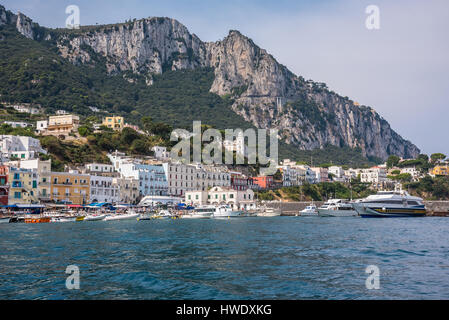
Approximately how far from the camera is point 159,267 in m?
22.7

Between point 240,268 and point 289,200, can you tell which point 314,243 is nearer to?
point 240,268

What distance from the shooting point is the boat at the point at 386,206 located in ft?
283

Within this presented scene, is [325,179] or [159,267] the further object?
[325,179]

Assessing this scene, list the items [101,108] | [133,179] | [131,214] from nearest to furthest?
[131,214]
[133,179]
[101,108]

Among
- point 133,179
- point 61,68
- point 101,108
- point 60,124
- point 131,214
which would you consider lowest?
point 131,214

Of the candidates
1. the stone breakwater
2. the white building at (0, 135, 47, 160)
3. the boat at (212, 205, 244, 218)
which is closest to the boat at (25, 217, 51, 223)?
the white building at (0, 135, 47, 160)

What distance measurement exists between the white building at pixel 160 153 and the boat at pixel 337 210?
51.1 meters

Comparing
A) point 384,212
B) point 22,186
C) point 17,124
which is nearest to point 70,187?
point 22,186

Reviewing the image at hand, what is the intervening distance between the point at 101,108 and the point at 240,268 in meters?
176

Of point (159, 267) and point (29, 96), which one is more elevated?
point (29, 96)

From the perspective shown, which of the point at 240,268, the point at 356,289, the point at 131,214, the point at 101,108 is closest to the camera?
the point at 356,289

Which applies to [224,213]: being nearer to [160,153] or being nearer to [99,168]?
[99,168]

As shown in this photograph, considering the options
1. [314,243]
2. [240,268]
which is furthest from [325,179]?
[240,268]

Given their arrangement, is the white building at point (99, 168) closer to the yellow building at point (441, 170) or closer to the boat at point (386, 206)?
the boat at point (386, 206)
